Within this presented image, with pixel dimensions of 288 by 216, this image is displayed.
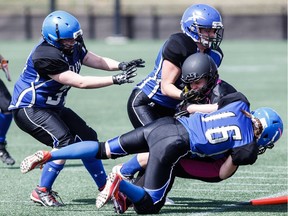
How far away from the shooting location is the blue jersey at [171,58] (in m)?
7.27

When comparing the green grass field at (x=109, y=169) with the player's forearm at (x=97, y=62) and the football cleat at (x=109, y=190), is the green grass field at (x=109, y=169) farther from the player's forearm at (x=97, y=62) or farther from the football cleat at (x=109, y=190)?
the player's forearm at (x=97, y=62)

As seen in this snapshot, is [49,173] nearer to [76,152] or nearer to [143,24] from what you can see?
[76,152]

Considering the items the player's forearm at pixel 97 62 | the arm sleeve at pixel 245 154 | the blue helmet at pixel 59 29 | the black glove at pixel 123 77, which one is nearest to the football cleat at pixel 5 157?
the player's forearm at pixel 97 62

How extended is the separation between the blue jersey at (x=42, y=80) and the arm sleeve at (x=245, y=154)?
170cm

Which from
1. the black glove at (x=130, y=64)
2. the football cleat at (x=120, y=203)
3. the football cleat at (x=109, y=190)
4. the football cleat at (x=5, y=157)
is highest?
the black glove at (x=130, y=64)

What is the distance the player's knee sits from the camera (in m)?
6.57

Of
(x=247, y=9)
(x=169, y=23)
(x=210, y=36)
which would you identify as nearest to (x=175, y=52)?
(x=210, y=36)

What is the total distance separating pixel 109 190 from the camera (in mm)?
6227

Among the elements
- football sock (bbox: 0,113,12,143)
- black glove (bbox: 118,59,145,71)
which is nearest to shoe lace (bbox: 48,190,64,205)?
black glove (bbox: 118,59,145,71)

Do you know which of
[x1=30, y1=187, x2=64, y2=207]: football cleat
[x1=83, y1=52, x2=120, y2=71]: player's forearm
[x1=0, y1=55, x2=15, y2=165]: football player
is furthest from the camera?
[x1=0, y1=55, x2=15, y2=165]: football player

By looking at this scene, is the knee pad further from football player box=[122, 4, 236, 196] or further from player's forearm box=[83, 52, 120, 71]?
player's forearm box=[83, 52, 120, 71]

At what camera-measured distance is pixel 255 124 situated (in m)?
6.63

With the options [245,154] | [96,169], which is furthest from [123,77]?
[245,154]

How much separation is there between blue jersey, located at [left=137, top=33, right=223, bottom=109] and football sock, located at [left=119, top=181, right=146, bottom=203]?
48.6 inches
